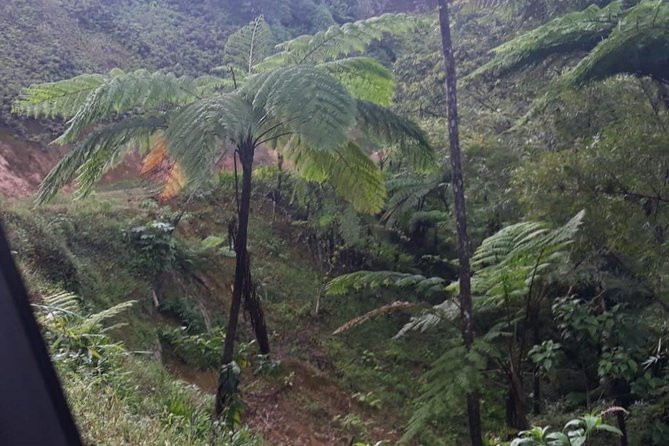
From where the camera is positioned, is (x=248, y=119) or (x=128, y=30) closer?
(x=248, y=119)

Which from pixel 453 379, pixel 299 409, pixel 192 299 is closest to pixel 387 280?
pixel 453 379

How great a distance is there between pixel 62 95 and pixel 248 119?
1.82 metres

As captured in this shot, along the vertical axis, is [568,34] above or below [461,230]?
above

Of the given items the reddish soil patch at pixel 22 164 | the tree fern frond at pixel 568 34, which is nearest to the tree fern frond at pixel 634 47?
the tree fern frond at pixel 568 34

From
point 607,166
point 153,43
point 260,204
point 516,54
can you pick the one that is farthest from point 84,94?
point 153,43

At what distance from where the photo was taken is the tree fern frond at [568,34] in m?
6.66

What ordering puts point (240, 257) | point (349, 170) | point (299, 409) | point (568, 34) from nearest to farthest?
point (240, 257) < point (349, 170) < point (568, 34) < point (299, 409)

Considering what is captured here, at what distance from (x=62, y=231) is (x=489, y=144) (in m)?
6.84

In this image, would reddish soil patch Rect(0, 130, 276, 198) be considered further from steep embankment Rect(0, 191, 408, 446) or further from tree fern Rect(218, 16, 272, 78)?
tree fern Rect(218, 16, 272, 78)

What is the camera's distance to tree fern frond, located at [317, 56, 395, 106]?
609 centimetres

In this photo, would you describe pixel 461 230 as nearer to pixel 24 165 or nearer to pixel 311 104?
pixel 311 104

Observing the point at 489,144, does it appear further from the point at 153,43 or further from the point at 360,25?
the point at 153,43

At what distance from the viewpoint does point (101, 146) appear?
5.71 meters

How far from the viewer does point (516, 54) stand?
6.98 m
